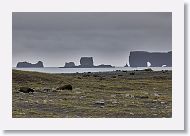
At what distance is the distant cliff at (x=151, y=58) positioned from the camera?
27.2ft

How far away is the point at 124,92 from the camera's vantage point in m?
8.59

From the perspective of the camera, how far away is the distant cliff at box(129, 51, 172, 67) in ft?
27.2

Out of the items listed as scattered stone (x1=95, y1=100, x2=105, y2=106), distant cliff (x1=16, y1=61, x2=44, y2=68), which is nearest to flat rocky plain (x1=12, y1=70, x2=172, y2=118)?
scattered stone (x1=95, y1=100, x2=105, y2=106)

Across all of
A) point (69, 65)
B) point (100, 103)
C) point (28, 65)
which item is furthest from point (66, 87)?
point (28, 65)

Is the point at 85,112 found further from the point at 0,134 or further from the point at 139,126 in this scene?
the point at 0,134

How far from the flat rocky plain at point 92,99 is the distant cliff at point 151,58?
17 centimetres

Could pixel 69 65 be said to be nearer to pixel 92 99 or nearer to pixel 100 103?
pixel 92 99

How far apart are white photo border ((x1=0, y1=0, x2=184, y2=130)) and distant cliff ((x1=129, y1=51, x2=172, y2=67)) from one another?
0.12 m

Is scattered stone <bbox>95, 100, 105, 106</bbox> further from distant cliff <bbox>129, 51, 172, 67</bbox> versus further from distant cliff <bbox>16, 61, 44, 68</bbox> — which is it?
distant cliff <bbox>16, 61, 44, 68</bbox>

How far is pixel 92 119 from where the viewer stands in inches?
331

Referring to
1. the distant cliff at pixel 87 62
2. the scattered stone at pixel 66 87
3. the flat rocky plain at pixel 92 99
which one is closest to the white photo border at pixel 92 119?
the flat rocky plain at pixel 92 99

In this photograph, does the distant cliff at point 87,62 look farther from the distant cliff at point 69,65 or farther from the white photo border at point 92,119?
the white photo border at point 92,119
